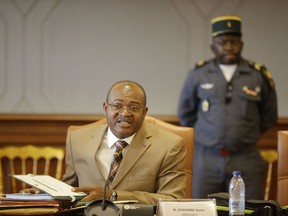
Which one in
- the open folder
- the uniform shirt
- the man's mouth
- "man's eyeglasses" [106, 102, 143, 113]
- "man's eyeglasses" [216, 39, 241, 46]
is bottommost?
the open folder

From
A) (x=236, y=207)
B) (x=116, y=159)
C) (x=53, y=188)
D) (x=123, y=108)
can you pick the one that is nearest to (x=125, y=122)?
(x=123, y=108)

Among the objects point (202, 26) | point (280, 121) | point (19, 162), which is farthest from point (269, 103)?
point (19, 162)

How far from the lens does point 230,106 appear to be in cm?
409

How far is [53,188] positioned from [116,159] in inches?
18.3

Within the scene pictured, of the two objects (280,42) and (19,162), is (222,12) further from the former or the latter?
(19,162)

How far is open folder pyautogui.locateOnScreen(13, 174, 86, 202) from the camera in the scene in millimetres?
2209

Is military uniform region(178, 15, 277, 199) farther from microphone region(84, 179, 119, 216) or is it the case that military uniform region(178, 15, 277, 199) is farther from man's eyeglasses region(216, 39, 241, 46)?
microphone region(84, 179, 119, 216)

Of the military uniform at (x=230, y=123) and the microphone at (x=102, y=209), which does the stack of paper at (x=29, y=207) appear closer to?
the microphone at (x=102, y=209)

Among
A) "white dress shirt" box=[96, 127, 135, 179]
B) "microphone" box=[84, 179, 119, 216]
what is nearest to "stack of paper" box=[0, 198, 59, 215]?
"microphone" box=[84, 179, 119, 216]

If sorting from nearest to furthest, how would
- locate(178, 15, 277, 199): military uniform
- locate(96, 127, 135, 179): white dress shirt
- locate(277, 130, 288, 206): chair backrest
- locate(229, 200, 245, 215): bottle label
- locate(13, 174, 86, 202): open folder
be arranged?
locate(229, 200, 245, 215): bottle label → locate(13, 174, 86, 202): open folder → locate(96, 127, 135, 179): white dress shirt → locate(277, 130, 288, 206): chair backrest → locate(178, 15, 277, 199): military uniform

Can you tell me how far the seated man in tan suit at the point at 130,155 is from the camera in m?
2.67

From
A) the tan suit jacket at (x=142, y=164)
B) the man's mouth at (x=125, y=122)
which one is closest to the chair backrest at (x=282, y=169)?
the tan suit jacket at (x=142, y=164)

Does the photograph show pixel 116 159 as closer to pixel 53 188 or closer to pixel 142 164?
pixel 142 164

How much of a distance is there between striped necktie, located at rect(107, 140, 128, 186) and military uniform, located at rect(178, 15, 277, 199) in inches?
56.3
